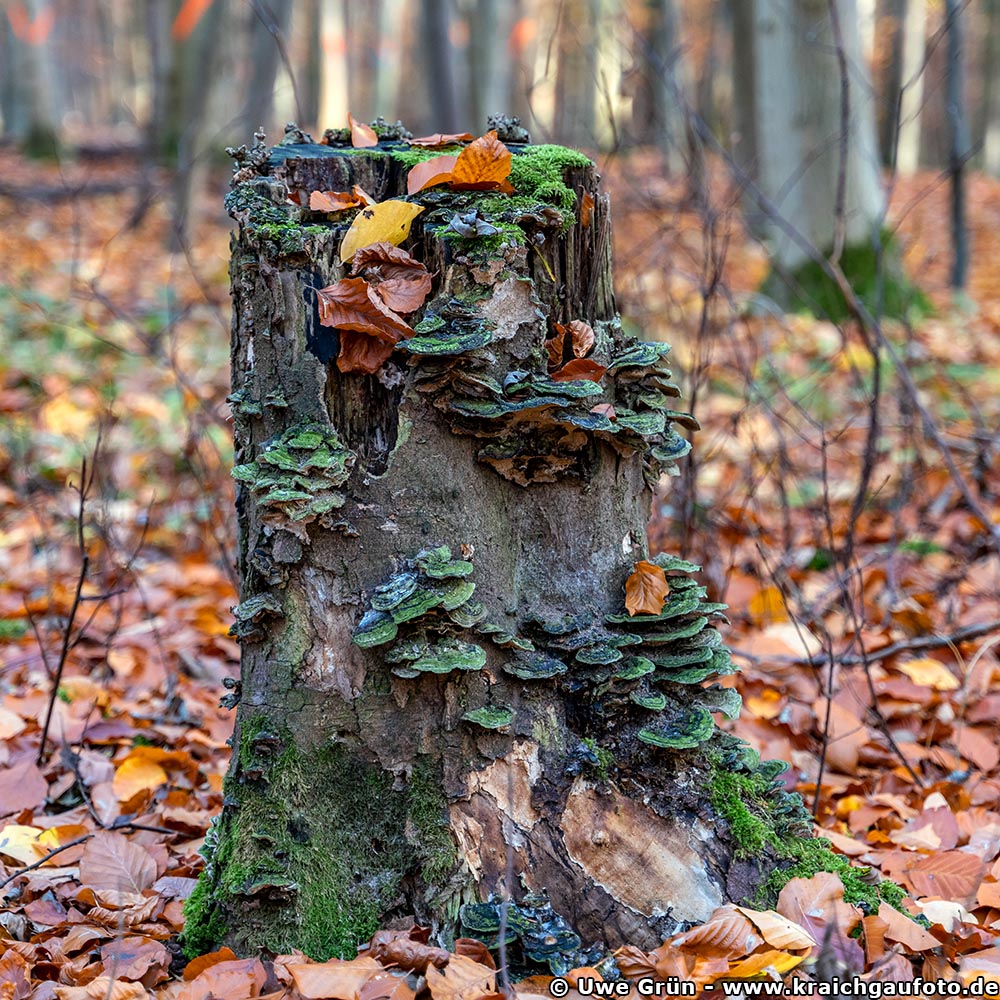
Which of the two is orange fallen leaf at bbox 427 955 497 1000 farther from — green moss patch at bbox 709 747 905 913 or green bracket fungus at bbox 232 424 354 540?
green bracket fungus at bbox 232 424 354 540

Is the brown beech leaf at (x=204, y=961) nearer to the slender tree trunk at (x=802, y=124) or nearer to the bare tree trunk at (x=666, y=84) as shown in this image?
the bare tree trunk at (x=666, y=84)

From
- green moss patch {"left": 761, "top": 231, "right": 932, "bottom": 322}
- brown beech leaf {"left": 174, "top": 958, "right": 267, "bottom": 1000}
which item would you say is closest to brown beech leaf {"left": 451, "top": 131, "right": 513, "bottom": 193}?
brown beech leaf {"left": 174, "top": 958, "right": 267, "bottom": 1000}

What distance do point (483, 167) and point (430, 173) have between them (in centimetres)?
13

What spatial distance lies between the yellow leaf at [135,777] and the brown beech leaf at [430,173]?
2.08 metres

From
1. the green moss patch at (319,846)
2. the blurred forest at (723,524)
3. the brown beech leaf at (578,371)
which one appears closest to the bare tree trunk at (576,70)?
the blurred forest at (723,524)

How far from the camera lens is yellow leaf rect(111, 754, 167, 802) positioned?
307cm

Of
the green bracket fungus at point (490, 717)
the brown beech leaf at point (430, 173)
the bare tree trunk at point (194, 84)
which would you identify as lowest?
the green bracket fungus at point (490, 717)

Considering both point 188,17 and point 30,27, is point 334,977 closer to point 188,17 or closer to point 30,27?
point 188,17

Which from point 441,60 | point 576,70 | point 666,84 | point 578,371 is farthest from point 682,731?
point 576,70

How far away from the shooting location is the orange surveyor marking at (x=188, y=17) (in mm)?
13398

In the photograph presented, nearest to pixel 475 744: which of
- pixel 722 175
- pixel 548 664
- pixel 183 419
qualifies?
pixel 548 664

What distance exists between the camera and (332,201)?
7.32ft

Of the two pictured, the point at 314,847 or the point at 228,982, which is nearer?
the point at 228,982

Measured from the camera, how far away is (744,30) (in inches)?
419
